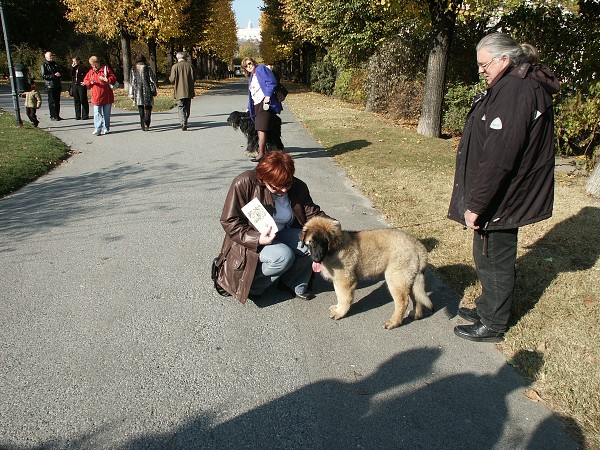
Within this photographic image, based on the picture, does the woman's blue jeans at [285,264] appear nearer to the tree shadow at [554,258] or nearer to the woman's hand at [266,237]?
the woman's hand at [266,237]

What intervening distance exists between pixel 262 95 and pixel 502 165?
6.25 meters

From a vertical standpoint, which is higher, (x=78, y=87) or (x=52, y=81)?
(x=52, y=81)

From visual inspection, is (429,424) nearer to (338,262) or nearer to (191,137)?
(338,262)

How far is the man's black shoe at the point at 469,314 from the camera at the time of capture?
→ 12.5ft

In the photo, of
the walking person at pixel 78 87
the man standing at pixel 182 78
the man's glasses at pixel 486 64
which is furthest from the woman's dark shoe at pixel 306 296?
the walking person at pixel 78 87

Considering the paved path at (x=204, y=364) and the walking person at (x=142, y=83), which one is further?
the walking person at (x=142, y=83)

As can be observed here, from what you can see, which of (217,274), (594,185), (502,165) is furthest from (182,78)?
(502,165)

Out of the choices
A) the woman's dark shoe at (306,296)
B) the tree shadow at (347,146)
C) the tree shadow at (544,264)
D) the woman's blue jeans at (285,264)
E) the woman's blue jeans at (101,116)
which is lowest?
the woman's dark shoe at (306,296)

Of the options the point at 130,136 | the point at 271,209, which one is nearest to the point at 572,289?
the point at 271,209

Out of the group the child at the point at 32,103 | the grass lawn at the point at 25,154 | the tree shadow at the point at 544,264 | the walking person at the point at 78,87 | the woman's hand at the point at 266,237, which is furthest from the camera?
the walking person at the point at 78,87

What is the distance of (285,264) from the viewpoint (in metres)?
3.87

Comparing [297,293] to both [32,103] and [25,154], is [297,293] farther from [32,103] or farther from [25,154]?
[32,103]

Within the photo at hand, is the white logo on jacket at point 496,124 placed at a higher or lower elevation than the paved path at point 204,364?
higher

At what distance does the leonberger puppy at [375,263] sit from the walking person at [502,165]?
0.47 metres
